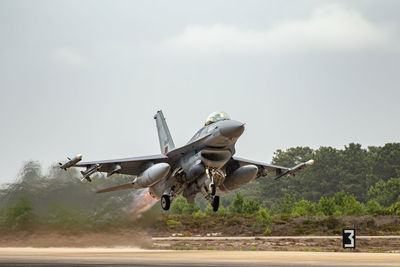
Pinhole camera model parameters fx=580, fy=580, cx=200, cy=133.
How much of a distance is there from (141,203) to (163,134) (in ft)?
24.3

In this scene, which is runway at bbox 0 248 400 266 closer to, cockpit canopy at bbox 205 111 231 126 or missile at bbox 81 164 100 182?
missile at bbox 81 164 100 182

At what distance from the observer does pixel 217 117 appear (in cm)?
3086

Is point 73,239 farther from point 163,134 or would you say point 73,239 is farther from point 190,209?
point 190,209

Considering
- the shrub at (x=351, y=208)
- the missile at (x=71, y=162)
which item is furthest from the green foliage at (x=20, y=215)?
the shrub at (x=351, y=208)

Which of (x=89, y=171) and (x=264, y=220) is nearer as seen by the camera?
(x=89, y=171)

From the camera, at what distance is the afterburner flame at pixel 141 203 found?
34219 mm

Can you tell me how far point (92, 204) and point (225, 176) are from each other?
25.8 ft

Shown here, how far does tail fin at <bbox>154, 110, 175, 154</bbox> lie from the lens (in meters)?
40.0

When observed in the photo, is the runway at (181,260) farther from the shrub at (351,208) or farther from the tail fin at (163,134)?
the shrub at (351,208)

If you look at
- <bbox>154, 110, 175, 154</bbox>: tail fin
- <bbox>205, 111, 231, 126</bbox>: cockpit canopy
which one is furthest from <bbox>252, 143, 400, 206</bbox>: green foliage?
<bbox>205, 111, 231, 126</bbox>: cockpit canopy

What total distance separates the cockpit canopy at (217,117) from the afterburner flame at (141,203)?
6.90 meters

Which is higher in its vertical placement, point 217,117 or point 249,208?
point 217,117

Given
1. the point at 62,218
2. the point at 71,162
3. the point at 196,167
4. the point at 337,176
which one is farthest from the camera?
the point at 337,176

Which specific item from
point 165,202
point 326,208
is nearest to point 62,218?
point 165,202
